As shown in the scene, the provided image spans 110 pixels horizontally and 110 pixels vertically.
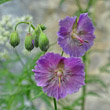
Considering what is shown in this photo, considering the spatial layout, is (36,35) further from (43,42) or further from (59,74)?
(59,74)

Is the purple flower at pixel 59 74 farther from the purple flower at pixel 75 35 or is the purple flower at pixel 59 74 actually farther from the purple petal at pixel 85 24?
the purple petal at pixel 85 24

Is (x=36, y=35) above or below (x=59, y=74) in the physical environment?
above

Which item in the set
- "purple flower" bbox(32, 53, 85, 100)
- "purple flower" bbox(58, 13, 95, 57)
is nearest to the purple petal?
"purple flower" bbox(58, 13, 95, 57)

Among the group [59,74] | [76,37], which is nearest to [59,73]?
[59,74]

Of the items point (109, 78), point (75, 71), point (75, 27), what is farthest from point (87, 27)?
point (109, 78)

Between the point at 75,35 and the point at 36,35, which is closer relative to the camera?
the point at 36,35

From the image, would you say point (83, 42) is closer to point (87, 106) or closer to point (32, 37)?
point (32, 37)

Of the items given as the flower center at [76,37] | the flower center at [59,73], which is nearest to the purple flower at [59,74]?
the flower center at [59,73]
